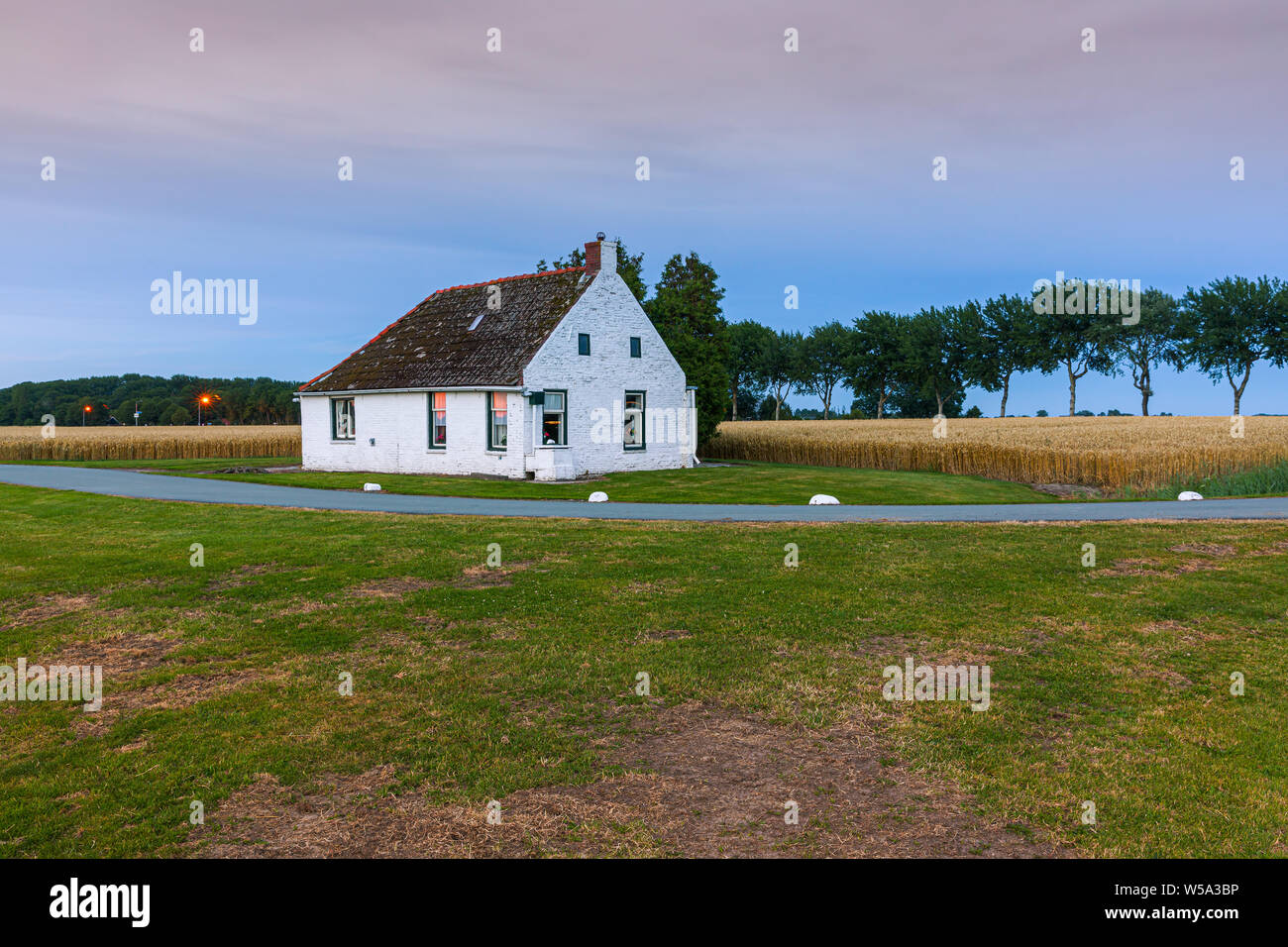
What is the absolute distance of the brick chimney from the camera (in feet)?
112

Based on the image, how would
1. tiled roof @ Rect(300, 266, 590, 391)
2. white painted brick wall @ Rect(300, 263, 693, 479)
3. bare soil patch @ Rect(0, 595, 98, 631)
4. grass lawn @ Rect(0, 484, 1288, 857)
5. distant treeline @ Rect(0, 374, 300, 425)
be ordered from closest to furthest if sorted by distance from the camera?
grass lawn @ Rect(0, 484, 1288, 857)
bare soil patch @ Rect(0, 595, 98, 631)
white painted brick wall @ Rect(300, 263, 693, 479)
tiled roof @ Rect(300, 266, 590, 391)
distant treeline @ Rect(0, 374, 300, 425)

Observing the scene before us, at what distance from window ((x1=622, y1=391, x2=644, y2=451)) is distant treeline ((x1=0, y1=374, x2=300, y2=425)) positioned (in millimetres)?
94610

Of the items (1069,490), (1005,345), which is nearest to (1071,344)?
(1005,345)

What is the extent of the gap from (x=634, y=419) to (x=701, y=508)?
1394 cm

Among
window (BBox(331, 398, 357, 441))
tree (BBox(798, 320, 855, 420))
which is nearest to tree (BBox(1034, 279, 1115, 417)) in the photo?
tree (BBox(798, 320, 855, 420))

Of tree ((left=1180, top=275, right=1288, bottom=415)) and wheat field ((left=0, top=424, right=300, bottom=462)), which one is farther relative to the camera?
tree ((left=1180, top=275, right=1288, bottom=415))

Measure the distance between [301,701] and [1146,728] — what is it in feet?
23.5

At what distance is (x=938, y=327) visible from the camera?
9844 cm

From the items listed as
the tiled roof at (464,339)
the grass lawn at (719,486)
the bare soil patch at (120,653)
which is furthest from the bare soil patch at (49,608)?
the tiled roof at (464,339)

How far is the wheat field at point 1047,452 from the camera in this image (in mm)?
33062

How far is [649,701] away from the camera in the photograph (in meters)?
7.76

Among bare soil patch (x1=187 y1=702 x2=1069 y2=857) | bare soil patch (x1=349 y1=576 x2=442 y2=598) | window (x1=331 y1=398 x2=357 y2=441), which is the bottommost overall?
bare soil patch (x1=187 y1=702 x2=1069 y2=857)

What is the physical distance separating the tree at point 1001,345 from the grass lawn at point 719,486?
62.9m

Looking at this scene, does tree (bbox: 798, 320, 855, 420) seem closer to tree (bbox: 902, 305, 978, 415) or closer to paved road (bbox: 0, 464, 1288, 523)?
tree (bbox: 902, 305, 978, 415)
